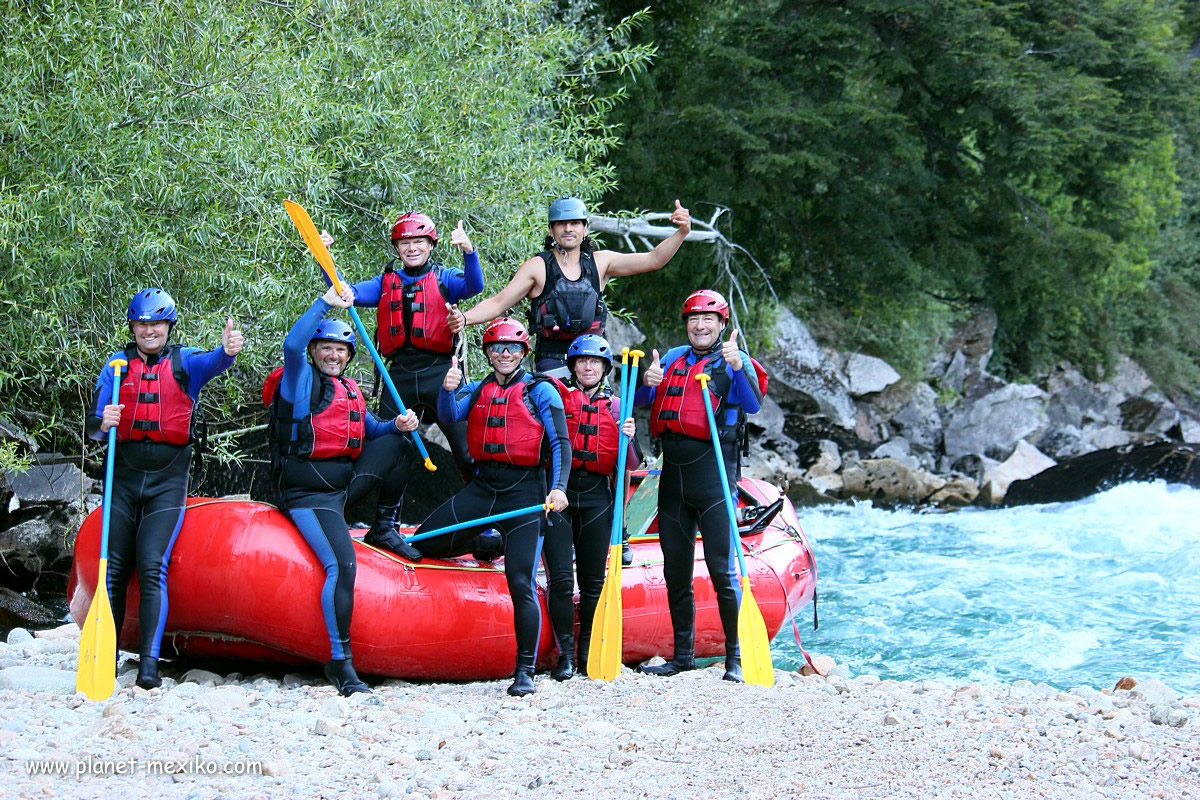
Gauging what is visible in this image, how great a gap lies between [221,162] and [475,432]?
2756mm

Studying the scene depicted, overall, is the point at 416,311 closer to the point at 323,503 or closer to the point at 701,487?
the point at 323,503

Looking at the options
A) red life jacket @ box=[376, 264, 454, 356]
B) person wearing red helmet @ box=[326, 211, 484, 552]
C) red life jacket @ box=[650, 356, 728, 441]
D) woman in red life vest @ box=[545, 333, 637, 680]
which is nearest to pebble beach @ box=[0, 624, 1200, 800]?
woman in red life vest @ box=[545, 333, 637, 680]

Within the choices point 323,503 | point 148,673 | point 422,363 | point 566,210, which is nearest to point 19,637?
point 148,673

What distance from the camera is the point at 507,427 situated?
486 cm

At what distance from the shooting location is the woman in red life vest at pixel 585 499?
5.07 meters

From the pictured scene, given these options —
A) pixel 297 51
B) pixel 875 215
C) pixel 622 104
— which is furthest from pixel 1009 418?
pixel 297 51

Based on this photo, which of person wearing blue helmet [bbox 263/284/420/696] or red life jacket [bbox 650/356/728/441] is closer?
person wearing blue helmet [bbox 263/284/420/696]

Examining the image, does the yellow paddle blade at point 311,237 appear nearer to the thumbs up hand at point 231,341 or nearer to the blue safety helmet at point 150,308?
the thumbs up hand at point 231,341

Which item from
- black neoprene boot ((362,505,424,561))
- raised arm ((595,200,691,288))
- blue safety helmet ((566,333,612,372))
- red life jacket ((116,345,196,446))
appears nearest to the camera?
red life jacket ((116,345,196,446))

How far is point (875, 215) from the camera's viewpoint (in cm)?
1345

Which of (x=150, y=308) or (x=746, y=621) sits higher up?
(x=150, y=308)

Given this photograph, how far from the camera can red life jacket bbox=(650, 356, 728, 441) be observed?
16.8 feet

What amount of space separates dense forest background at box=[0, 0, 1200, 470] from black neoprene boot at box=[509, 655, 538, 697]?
2941 millimetres

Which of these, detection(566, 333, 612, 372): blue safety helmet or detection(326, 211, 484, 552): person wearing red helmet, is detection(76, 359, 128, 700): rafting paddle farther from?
detection(566, 333, 612, 372): blue safety helmet
